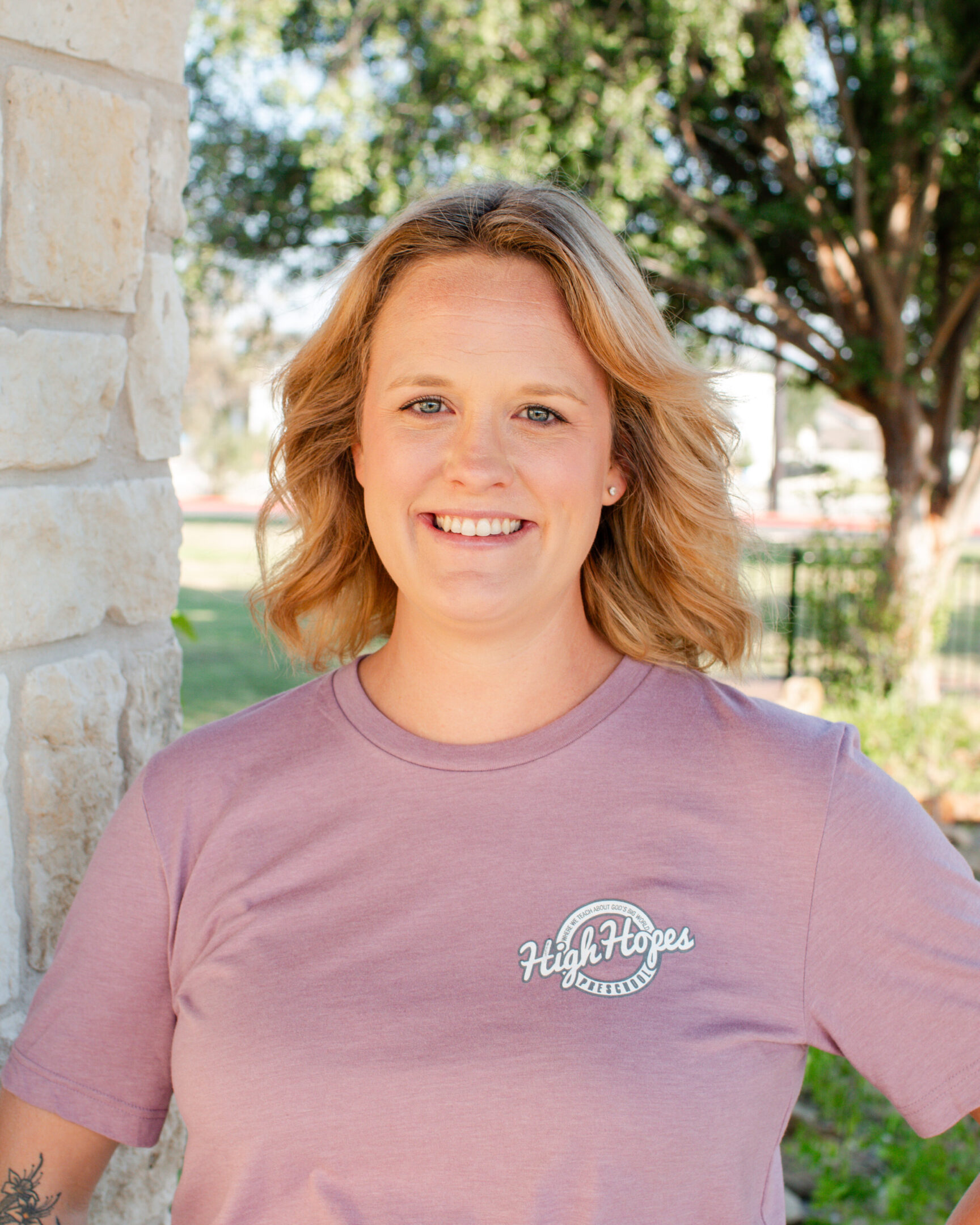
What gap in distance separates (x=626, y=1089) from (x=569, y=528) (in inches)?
26.5

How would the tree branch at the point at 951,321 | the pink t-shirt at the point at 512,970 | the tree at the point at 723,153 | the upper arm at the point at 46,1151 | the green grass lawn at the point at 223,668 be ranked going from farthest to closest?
1. the tree branch at the point at 951,321
2. the green grass lawn at the point at 223,668
3. the tree at the point at 723,153
4. the upper arm at the point at 46,1151
5. the pink t-shirt at the point at 512,970

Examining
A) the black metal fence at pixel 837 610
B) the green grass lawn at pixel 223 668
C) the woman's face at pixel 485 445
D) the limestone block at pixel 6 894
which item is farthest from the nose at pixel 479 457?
the black metal fence at pixel 837 610

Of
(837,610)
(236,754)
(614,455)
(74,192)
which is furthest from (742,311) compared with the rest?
(236,754)

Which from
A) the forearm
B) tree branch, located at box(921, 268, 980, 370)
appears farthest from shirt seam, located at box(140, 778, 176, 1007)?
tree branch, located at box(921, 268, 980, 370)

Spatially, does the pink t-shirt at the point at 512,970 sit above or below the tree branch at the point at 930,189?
below

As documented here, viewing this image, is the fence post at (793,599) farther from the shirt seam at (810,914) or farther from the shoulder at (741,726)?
the shirt seam at (810,914)

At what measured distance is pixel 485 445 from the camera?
1.51 m

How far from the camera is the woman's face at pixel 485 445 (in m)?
1.53

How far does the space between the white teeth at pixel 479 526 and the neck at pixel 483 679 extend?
13cm

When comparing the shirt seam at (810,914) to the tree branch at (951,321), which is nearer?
the shirt seam at (810,914)

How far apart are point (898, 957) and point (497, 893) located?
1.52ft

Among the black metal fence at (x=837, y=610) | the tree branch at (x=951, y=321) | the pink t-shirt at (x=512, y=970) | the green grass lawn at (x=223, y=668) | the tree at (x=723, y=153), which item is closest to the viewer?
the pink t-shirt at (x=512, y=970)

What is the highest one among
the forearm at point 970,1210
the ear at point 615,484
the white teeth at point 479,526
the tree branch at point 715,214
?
the tree branch at point 715,214

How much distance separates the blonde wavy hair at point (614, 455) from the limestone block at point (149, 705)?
→ 24cm
